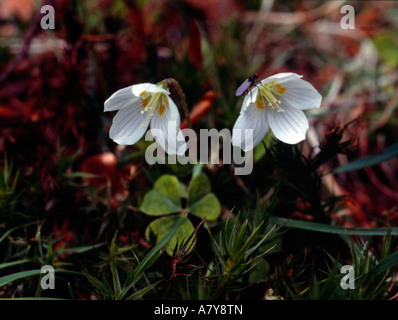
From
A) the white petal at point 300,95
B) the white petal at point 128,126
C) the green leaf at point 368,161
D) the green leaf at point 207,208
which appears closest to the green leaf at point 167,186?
the green leaf at point 207,208

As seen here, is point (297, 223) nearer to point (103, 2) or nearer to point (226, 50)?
point (226, 50)

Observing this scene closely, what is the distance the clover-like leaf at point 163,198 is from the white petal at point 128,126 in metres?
0.23

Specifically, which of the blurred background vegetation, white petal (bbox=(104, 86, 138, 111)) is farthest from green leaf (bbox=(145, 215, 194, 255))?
white petal (bbox=(104, 86, 138, 111))

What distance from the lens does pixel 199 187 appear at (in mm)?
1587

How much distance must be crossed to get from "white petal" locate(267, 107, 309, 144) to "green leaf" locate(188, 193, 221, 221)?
0.37 meters

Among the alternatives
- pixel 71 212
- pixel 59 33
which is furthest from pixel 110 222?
pixel 59 33

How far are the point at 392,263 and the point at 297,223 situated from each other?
355 mm

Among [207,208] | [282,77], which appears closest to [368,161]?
[282,77]

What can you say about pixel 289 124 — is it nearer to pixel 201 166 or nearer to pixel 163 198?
pixel 201 166

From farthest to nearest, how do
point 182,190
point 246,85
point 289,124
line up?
point 182,190
point 289,124
point 246,85

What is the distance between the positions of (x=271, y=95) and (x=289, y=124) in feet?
0.47

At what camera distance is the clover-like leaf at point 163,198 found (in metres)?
1.55

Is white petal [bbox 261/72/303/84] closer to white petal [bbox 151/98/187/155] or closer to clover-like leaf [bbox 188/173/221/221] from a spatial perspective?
white petal [bbox 151/98/187/155]

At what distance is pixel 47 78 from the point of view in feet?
6.83
